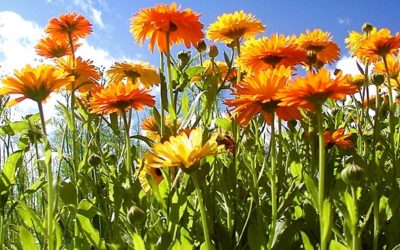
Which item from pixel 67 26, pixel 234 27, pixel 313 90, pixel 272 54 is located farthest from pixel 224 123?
pixel 67 26

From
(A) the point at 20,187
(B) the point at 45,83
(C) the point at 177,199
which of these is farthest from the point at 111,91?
(A) the point at 20,187

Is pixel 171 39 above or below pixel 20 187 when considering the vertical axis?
above

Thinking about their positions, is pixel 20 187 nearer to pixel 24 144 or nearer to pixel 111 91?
pixel 24 144

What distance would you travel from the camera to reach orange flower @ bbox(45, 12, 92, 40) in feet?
5.90

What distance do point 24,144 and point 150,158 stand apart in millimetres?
566

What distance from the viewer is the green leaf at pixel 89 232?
1.24 m

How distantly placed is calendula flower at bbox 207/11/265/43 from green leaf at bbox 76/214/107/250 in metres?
0.69

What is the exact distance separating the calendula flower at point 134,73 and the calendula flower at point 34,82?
529 mm

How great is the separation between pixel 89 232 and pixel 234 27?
74 centimetres

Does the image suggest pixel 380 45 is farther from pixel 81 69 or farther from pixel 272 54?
pixel 81 69

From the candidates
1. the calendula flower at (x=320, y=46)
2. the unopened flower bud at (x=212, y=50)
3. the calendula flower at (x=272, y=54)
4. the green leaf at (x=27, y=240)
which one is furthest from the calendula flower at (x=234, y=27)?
the green leaf at (x=27, y=240)

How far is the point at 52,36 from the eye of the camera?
182cm

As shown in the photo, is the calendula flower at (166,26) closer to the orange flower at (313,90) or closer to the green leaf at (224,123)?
the green leaf at (224,123)

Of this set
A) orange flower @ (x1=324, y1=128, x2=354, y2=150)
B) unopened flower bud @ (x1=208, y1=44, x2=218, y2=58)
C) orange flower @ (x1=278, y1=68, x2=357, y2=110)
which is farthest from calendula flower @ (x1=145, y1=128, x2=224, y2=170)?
unopened flower bud @ (x1=208, y1=44, x2=218, y2=58)
